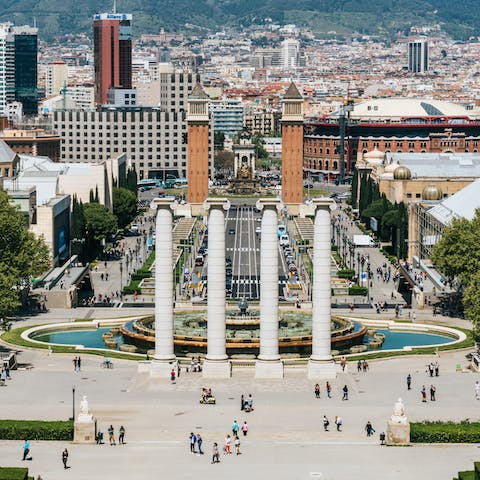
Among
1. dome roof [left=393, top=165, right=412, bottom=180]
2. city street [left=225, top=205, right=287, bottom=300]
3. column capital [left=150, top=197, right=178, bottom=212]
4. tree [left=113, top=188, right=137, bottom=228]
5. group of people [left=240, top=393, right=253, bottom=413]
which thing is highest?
column capital [left=150, top=197, right=178, bottom=212]

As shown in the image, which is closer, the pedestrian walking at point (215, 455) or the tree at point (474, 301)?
the pedestrian walking at point (215, 455)

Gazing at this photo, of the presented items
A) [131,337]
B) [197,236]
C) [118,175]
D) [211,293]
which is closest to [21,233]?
[131,337]

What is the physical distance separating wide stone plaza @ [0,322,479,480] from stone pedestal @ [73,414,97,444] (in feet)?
1.72

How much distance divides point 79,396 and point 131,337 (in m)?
17.5

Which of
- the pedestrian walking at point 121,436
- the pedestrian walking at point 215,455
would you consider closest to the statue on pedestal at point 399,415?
the pedestrian walking at point 215,455

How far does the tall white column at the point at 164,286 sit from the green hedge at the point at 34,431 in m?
13.6

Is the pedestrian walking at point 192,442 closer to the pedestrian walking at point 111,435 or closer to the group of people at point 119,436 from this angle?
the group of people at point 119,436

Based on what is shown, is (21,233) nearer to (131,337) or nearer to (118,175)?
(131,337)

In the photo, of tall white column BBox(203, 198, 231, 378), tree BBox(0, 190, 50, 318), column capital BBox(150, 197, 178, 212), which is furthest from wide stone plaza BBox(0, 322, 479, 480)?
tree BBox(0, 190, 50, 318)

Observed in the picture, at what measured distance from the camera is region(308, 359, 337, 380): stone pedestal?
78.9 meters

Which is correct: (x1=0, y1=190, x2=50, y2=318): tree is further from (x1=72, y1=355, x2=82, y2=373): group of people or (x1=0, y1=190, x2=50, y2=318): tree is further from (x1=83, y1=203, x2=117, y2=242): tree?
(x1=83, y1=203, x2=117, y2=242): tree

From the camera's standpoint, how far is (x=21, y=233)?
103188 millimetres

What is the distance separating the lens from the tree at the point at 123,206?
174 metres

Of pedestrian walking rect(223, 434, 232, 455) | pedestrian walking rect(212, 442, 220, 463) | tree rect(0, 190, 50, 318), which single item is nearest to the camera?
pedestrian walking rect(212, 442, 220, 463)
